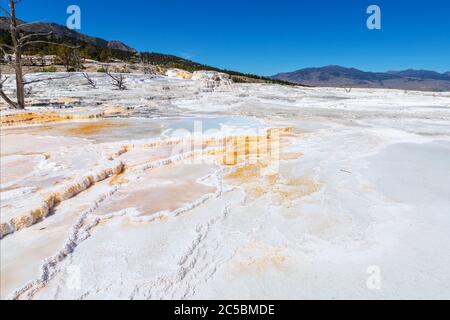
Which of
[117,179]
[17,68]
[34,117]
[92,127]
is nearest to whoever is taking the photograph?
[117,179]

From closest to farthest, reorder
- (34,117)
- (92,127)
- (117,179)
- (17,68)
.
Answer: (117,179) → (92,127) → (34,117) → (17,68)

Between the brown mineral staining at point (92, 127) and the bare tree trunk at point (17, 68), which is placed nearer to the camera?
the brown mineral staining at point (92, 127)

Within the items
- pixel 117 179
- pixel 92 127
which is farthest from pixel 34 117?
pixel 117 179

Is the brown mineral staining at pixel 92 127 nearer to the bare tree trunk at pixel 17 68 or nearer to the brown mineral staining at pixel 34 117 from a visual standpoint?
the brown mineral staining at pixel 34 117

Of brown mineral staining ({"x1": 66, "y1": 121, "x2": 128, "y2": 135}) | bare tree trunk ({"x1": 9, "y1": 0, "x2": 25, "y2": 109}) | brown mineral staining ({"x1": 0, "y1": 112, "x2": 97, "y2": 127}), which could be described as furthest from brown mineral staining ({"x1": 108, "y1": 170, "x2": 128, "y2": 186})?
bare tree trunk ({"x1": 9, "y1": 0, "x2": 25, "y2": 109})

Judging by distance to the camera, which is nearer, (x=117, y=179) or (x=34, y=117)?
(x=117, y=179)

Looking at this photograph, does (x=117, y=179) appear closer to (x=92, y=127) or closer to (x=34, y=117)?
(x=92, y=127)

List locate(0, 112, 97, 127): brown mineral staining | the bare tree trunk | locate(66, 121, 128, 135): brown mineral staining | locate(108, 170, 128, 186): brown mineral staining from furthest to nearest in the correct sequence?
the bare tree trunk, locate(0, 112, 97, 127): brown mineral staining, locate(66, 121, 128, 135): brown mineral staining, locate(108, 170, 128, 186): brown mineral staining

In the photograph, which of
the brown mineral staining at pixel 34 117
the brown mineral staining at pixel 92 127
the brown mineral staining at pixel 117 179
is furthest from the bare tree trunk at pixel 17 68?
the brown mineral staining at pixel 117 179

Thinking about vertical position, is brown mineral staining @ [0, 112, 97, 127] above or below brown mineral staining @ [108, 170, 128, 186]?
above

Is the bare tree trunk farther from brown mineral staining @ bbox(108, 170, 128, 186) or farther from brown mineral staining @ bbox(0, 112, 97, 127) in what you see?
brown mineral staining @ bbox(108, 170, 128, 186)
